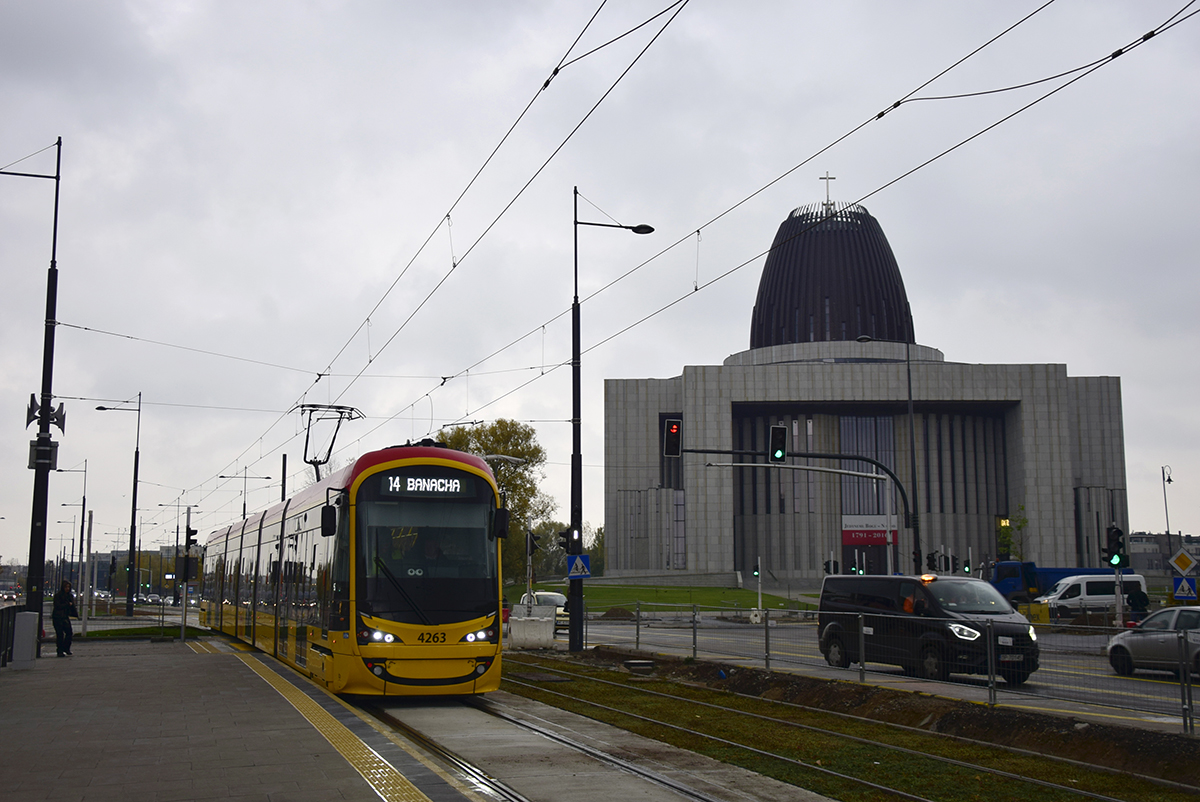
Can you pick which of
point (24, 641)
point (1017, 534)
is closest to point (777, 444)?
point (24, 641)

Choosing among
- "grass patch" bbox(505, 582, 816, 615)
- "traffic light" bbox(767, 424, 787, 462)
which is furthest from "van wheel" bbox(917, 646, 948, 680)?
"grass patch" bbox(505, 582, 816, 615)

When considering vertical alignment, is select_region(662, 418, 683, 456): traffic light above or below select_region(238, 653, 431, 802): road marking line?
above

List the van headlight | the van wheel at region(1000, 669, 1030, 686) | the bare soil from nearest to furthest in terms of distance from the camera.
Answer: the bare soil
the van wheel at region(1000, 669, 1030, 686)
the van headlight

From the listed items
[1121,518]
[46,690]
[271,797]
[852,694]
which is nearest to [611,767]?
[271,797]

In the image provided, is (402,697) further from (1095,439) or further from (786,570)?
(1095,439)

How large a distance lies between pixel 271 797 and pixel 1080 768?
7.03 meters

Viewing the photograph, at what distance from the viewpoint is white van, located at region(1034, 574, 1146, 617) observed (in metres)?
41.6

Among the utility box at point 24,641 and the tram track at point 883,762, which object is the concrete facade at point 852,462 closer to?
the utility box at point 24,641

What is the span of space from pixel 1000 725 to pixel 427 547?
6.98 m

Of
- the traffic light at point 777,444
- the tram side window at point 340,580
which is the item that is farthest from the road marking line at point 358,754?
the traffic light at point 777,444

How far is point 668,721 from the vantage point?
12.8 meters

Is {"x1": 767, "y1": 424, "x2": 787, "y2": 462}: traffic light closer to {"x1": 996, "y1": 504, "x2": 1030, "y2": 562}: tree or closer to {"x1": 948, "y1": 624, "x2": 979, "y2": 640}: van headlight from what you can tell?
{"x1": 948, "y1": 624, "x2": 979, "y2": 640}: van headlight

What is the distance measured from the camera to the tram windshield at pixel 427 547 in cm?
1334

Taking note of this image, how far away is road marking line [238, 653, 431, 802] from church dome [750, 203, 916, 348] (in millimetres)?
79930
